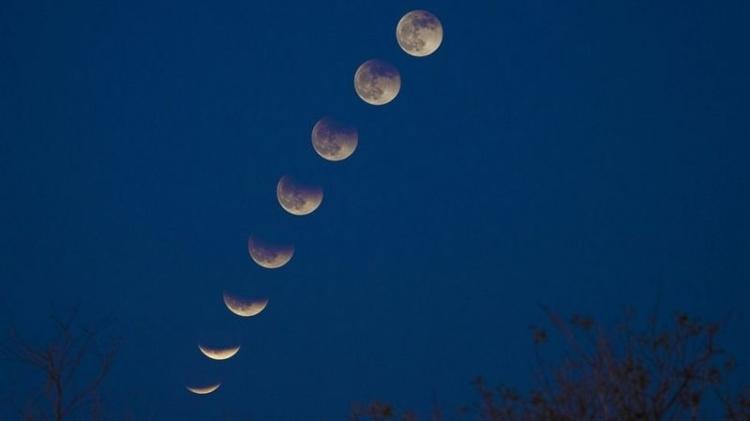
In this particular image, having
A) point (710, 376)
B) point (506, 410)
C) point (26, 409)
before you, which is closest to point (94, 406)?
point (26, 409)

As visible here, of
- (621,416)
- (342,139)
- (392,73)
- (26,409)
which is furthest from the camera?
(342,139)

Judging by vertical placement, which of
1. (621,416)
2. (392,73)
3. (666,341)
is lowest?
(621,416)

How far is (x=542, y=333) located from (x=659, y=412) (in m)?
1.36

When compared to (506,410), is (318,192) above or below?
above

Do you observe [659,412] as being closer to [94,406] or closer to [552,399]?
[552,399]

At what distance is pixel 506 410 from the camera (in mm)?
8312

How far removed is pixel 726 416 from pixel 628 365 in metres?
1.68

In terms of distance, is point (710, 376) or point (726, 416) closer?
point (710, 376)

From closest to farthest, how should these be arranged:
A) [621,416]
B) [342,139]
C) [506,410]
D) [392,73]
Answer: [621,416], [506,410], [392,73], [342,139]

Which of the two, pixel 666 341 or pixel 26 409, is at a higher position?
pixel 26 409

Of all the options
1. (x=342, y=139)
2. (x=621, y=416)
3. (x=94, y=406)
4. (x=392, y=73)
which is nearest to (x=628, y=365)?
(x=621, y=416)

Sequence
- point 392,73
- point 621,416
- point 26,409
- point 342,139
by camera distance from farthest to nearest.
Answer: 1. point 342,139
2. point 392,73
3. point 26,409
4. point 621,416

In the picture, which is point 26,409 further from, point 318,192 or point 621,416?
point 318,192

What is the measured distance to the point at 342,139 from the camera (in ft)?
80.8
